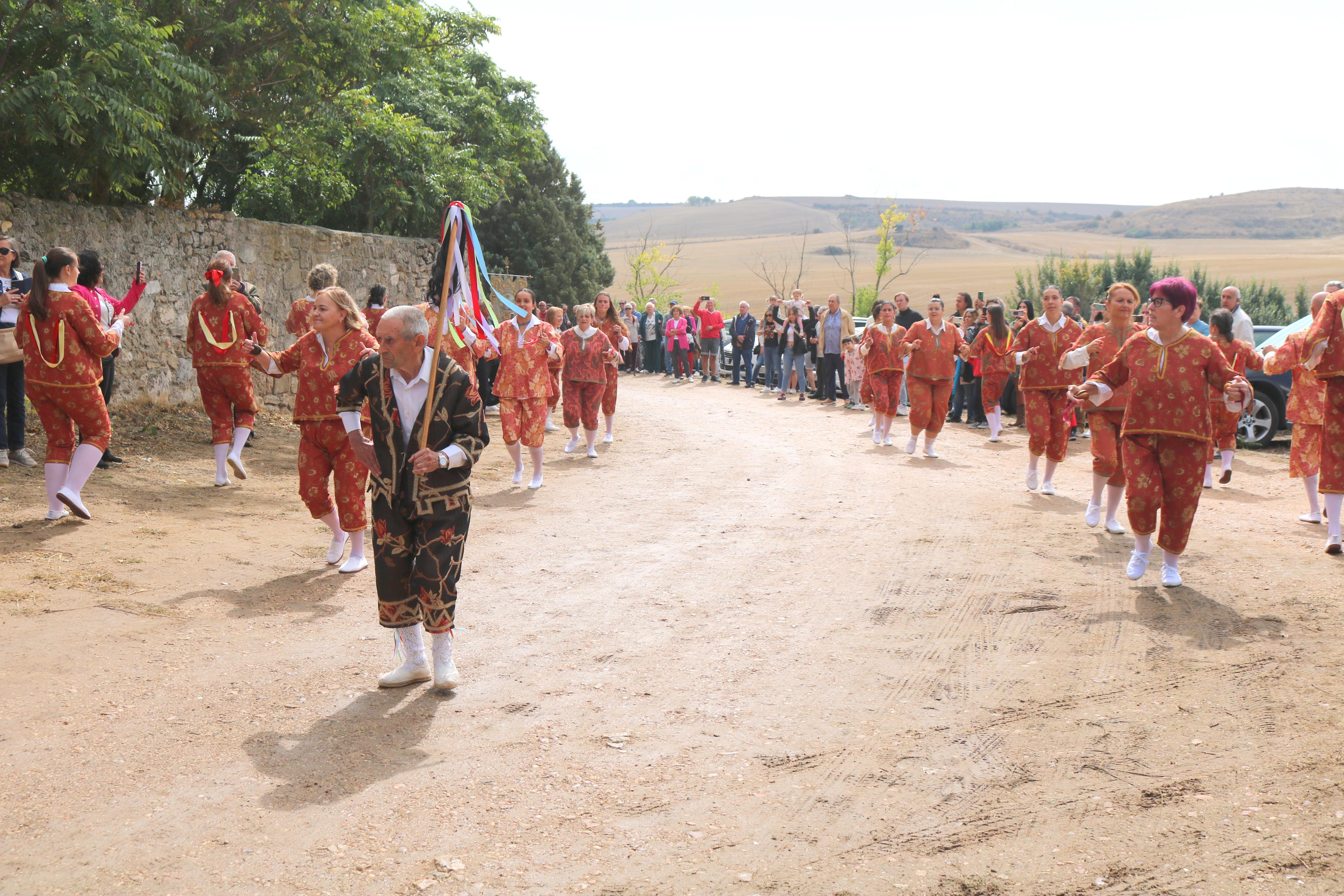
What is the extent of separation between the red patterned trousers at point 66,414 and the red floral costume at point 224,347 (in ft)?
5.12

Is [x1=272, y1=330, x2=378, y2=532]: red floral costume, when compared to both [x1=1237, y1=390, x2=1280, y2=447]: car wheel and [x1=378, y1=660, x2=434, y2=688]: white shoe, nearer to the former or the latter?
[x1=378, y1=660, x2=434, y2=688]: white shoe

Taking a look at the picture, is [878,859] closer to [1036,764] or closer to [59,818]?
[1036,764]

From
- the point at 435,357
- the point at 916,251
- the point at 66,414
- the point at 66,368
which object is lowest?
the point at 66,414

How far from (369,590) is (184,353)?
7928mm

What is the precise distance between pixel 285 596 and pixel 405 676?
1963mm

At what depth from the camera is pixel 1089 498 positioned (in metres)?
10.3

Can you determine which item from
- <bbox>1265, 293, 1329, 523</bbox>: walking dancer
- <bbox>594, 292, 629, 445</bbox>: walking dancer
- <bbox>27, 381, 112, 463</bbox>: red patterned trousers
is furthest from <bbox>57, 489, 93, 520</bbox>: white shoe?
<bbox>1265, 293, 1329, 523</bbox>: walking dancer

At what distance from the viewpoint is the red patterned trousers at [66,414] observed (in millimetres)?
7703

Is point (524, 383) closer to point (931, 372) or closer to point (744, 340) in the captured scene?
point (931, 372)

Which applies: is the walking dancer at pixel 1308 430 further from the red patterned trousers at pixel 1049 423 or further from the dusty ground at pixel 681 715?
the red patterned trousers at pixel 1049 423

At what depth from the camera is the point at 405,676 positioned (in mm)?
5148

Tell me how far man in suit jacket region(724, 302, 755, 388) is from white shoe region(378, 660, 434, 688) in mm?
18777

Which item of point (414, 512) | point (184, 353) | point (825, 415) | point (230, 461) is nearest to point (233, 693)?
point (414, 512)

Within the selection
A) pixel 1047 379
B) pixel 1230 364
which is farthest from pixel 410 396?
pixel 1047 379
